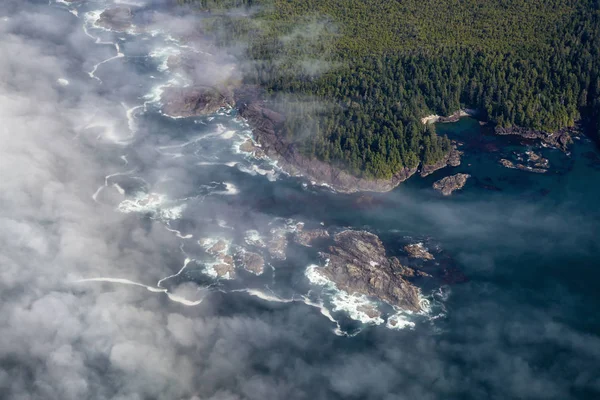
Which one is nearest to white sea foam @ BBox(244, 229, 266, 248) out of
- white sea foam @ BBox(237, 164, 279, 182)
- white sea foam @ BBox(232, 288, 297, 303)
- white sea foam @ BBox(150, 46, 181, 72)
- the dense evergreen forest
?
white sea foam @ BBox(232, 288, 297, 303)

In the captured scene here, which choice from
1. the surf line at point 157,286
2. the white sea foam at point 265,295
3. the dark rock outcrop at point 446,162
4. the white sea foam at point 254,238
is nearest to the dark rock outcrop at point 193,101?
the white sea foam at point 254,238

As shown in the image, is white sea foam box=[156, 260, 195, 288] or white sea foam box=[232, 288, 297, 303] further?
white sea foam box=[156, 260, 195, 288]

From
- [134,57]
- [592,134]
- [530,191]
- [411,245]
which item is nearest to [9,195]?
[134,57]

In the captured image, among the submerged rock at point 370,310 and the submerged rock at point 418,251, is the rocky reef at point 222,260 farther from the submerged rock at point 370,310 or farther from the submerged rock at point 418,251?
the submerged rock at point 418,251

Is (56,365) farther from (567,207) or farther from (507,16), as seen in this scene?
(507,16)

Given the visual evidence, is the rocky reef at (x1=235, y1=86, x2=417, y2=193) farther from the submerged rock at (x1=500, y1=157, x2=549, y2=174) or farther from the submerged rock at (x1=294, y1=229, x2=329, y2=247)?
the submerged rock at (x1=500, y1=157, x2=549, y2=174)

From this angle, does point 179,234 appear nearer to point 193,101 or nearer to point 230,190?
point 230,190
